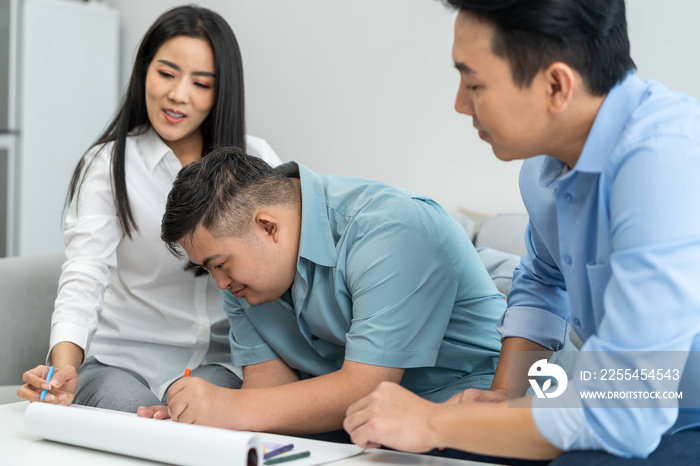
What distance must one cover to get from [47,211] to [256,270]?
238 centimetres

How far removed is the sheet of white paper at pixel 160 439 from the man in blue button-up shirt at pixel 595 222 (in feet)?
0.38

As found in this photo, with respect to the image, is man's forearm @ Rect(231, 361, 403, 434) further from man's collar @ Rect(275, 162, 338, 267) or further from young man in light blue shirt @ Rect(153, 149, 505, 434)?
man's collar @ Rect(275, 162, 338, 267)

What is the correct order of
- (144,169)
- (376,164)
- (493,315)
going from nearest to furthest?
1. (493,315)
2. (144,169)
3. (376,164)

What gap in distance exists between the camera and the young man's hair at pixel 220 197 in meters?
1.18

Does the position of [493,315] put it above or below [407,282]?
below

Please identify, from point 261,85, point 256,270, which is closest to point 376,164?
point 261,85

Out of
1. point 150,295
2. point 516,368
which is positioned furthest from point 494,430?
point 150,295

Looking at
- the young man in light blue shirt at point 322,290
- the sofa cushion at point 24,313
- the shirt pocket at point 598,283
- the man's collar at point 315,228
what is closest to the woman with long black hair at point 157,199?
the sofa cushion at point 24,313

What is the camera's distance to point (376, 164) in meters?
2.62

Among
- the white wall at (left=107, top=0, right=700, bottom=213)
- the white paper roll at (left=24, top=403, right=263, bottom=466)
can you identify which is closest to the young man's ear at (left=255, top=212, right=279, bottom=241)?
the white paper roll at (left=24, top=403, right=263, bottom=466)

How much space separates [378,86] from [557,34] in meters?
1.80

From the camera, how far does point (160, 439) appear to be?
35.8 inches

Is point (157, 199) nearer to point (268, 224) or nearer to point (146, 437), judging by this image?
point (268, 224)

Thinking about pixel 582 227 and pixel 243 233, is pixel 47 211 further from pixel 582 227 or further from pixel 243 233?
pixel 582 227
